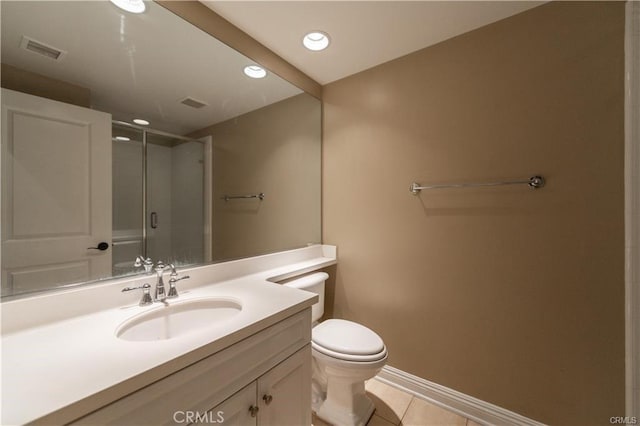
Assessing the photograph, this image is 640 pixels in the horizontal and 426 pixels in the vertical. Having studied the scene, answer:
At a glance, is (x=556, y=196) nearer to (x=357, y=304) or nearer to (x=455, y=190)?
(x=455, y=190)

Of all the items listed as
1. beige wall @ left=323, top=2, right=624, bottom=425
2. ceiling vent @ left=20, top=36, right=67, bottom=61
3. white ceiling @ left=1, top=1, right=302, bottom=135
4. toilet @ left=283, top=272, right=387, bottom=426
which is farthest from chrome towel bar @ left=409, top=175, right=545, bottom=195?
ceiling vent @ left=20, top=36, right=67, bottom=61

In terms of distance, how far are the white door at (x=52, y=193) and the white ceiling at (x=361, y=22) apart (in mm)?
905

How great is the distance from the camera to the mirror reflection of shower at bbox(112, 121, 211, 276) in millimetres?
1082

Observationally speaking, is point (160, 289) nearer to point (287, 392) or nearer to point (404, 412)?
point (287, 392)

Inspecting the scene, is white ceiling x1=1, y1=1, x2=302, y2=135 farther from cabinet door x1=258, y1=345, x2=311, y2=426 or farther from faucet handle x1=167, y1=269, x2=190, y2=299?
cabinet door x1=258, y1=345, x2=311, y2=426

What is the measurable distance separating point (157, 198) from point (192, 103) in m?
0.53

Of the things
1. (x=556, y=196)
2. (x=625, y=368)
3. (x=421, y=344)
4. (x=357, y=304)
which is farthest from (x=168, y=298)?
(x=625, y=368)

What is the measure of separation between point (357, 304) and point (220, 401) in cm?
128

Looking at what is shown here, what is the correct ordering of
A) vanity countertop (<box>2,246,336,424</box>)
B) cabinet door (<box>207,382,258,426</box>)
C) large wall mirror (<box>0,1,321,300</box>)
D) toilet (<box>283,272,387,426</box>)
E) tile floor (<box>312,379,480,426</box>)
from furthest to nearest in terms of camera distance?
1. tile floor (<box>312,379,480,426</box>)
2. toilet (<box>283,272,387,426</box>)
3. large wall mirror (<box>0,1,321,300</box>)
4. cabinet door (<box>207,382,258,426</box>)
5. vanity countertop (<box>2,246,336,424</box>)

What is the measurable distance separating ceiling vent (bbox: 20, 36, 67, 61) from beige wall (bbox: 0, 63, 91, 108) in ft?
0.27

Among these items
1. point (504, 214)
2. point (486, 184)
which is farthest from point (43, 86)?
point (504, 214)

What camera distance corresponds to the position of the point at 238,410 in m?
0.79

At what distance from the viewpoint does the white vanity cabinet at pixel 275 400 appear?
78 centimetres

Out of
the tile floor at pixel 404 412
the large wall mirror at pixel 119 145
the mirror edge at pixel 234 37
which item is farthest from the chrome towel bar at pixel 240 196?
the tile floor at pixel 404 412
